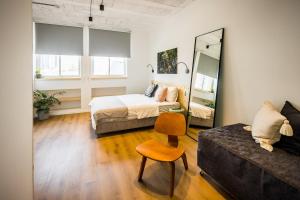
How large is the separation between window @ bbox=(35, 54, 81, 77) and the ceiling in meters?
0.97

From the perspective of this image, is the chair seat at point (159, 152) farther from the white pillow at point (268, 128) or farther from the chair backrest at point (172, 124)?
the white pillow at point (268, 128)

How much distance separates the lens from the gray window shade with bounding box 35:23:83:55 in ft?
15.0

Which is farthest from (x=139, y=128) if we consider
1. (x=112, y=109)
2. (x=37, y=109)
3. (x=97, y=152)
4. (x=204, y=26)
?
(x=37, y=109)

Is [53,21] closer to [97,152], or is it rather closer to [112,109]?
[112,109]

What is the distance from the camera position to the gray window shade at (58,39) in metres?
4.59

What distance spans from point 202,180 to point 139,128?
205cm

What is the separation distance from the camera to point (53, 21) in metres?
4.63

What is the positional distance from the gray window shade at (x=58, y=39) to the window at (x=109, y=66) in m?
0.61

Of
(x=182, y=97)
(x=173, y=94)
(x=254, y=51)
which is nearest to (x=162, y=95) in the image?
(x=173, y=94)

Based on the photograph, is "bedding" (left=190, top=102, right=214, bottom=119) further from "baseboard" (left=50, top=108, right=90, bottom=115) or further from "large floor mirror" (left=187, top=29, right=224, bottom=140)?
"baseboard" (left=50, top=108, right=90, bottom=115)

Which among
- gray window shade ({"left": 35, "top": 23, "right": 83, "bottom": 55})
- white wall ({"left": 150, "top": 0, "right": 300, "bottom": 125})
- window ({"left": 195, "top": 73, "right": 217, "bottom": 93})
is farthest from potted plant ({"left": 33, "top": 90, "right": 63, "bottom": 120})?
white wall ({"left": 150, "top": 0, "right": 300, "bottom": 125})

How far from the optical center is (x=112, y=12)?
406 centimetres

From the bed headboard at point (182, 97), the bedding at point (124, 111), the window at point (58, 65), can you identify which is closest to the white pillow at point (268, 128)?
the bed headboard at point (182, 97)

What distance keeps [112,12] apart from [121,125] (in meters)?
2.71
